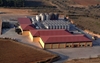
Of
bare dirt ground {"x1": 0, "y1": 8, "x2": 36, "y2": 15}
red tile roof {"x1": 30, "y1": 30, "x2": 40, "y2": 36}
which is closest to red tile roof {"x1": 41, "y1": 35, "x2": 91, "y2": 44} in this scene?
red tile roof {"x1": 30, "y1": 30, "x2": 40, "y2": 36}

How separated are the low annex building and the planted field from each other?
76.9 inches

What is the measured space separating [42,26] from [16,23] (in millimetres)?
6156

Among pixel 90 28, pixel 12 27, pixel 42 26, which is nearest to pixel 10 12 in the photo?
pixel 12 27

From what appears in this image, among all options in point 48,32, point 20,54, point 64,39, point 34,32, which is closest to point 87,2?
point 48,32

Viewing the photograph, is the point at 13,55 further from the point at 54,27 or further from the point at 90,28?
the point at 90,28

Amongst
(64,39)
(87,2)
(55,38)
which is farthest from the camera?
(87,2)

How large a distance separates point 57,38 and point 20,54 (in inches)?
226

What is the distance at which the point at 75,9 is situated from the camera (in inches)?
2159

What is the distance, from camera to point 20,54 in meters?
25.5

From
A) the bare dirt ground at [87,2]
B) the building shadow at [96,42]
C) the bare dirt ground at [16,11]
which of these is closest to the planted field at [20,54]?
the building shadow at [96,42]

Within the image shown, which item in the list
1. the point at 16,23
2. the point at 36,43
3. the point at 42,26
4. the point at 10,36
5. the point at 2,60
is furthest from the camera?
the point at 16,23

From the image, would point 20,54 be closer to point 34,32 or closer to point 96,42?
point 34,32

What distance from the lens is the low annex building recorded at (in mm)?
28203

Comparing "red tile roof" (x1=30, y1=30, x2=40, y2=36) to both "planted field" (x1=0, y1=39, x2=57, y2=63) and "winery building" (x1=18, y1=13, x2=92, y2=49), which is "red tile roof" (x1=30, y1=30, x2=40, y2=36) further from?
"planted field" (x1=0, y1=39, x2=57, y2=63)
